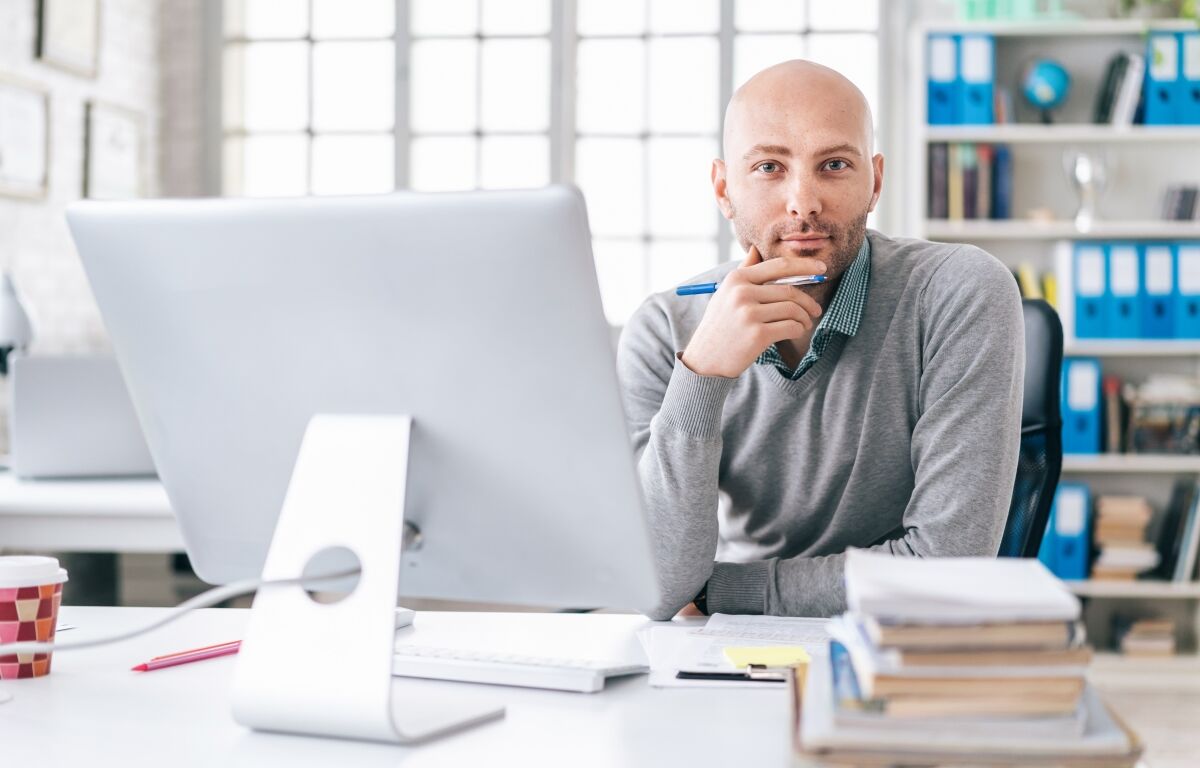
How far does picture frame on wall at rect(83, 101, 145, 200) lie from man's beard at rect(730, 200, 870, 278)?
300 centimetres

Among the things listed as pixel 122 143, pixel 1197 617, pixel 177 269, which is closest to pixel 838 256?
pixel 177 269

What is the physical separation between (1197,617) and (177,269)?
383 cm

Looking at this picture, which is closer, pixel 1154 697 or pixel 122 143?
pixel 1154 697

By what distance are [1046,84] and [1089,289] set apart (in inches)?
28.2

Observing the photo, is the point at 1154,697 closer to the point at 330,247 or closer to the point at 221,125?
the point at 330,247

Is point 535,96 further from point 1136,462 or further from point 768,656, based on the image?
point 768,656

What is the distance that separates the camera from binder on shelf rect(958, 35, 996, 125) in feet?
12.6

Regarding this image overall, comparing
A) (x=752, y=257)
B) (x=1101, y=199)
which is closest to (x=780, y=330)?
(x=752, y=257)

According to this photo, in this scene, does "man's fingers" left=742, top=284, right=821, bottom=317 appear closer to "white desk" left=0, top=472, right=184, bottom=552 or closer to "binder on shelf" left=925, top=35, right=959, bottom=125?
"white desk" left=0, top=472, right=184, bottom=552

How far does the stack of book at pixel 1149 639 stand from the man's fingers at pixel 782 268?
2860 mm

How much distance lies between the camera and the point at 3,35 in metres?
3.56

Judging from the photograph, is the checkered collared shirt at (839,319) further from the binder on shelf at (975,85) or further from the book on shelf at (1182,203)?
the book on shelf at (1182,203)

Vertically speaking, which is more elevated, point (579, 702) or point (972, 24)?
point (972, 24)

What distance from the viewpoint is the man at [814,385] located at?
4.57 feet
